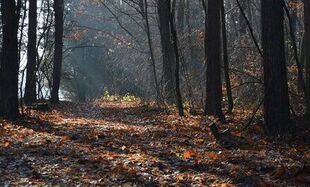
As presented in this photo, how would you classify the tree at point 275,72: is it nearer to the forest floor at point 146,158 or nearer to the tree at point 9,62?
the forest floor at point 146,158

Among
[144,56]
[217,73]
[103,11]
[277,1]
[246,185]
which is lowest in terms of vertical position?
[246,185]

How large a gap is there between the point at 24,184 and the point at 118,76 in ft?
142

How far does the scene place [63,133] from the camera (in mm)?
11586

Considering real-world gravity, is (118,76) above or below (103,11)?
below

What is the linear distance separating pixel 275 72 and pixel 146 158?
402 centimetres

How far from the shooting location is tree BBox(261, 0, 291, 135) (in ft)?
34.9

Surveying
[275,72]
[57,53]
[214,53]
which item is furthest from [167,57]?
[275,72]

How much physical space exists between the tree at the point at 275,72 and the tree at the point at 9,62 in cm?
694

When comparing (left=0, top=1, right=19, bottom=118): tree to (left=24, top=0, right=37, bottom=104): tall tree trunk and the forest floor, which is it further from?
(left=24, top=0, right=37, bottom=104): tall tree trunk

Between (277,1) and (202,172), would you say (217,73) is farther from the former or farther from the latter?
(202,172)

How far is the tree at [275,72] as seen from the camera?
34.9ft

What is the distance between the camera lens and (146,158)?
8086mm

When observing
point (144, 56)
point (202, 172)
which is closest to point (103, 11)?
point (144, 56)

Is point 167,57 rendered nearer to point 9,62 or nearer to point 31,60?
point 31,60
